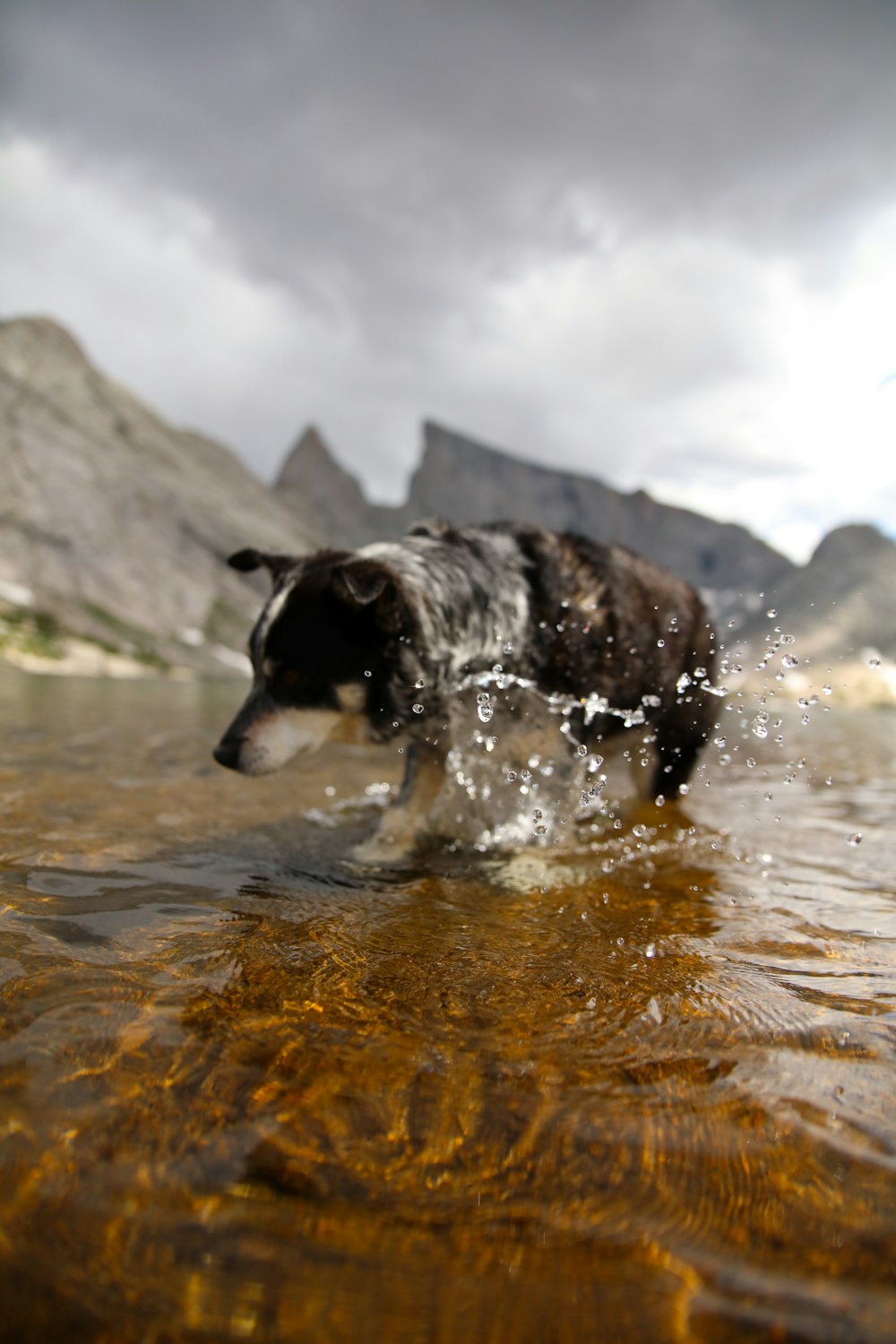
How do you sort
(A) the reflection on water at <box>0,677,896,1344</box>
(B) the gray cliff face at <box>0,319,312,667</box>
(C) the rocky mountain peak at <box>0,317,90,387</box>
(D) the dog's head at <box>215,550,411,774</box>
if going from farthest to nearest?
(C) the rocky mountain peak at <box>0,317,90,387</box> < (B) the gray cliff face at <box>0,319,312,667</box> < (D) the dog's head at <box>215,550,411,774</box> < (A) the reflection on water at <box>0,677,896,1344</box>

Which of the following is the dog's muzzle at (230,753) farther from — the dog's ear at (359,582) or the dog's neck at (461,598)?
the dog's neck at (461,598)

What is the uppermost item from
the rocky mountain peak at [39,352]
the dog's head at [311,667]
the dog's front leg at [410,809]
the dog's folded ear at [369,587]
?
the rocky mountain peak at [39,352]

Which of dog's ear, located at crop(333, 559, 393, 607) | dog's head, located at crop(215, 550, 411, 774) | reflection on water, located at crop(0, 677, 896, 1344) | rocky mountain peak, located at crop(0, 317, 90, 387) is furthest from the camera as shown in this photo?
rocky mountain peak, located at crop(0, 317, 90, 387)

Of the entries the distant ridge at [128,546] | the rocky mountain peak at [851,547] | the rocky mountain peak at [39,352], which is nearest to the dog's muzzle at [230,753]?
the distant ridge at [128,546]

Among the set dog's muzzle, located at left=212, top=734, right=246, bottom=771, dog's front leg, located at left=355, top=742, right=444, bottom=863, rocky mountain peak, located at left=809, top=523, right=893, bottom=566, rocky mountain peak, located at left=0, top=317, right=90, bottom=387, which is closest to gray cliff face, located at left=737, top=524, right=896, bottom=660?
rocky mountain peak, located at left=809, top=523, right=893, bottom=566

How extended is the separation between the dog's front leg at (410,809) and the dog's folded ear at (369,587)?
3.52ft

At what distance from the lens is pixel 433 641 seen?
4934mm

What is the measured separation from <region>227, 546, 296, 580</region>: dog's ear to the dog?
2 centimetres

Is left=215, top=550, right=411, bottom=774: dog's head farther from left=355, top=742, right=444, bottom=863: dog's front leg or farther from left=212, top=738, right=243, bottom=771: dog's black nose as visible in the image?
left=355, top=742, right=444, bottom=863: dog's front leg

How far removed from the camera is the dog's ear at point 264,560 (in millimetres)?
5484

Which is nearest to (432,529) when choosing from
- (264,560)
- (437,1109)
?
(264,560)

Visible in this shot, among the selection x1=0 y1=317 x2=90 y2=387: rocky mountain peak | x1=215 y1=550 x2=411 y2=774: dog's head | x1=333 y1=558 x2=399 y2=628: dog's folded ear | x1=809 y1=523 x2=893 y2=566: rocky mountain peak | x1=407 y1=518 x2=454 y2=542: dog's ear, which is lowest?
x1=215 y1=550 x2=411 y2=774: dog's head

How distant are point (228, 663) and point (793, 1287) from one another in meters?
119

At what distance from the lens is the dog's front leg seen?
14.9 ft
